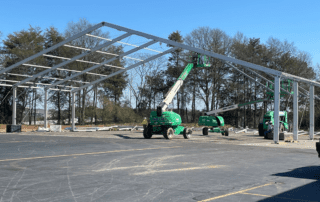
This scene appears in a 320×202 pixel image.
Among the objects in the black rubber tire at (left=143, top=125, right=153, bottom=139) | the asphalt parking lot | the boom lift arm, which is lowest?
the asphalt parking lot

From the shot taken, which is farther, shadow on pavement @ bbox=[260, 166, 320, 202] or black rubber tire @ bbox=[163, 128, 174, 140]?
black rubber tire @ bbox=[163, 128, 174, 140]

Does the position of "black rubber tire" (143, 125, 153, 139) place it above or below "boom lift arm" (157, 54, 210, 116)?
below

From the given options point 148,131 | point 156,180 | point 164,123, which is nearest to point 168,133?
point 164,123

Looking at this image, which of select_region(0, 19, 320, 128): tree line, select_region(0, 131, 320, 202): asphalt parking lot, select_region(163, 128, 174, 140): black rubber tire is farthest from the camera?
select_region(0, 19, 320, 128): tree line

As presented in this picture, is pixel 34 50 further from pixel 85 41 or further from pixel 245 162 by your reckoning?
pixel 245 162

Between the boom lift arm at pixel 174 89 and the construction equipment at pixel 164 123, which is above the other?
the boom lift arm at pixel 174 89

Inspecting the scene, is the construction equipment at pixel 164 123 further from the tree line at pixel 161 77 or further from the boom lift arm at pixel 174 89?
the tree line at pixel 161 77

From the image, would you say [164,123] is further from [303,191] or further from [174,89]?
[303,191]

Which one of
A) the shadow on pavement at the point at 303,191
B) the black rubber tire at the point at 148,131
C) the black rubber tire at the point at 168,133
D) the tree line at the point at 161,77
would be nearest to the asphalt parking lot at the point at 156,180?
the shadow on pavement at the point at 303,191

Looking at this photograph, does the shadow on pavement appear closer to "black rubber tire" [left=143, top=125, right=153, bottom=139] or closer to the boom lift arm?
the boom lift arm

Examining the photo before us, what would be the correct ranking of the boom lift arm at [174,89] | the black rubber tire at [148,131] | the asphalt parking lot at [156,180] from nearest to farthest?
the asphalt parking lot at [156,180] < the boom lift arm at [174,89] < the black rubber tire at [148,131]

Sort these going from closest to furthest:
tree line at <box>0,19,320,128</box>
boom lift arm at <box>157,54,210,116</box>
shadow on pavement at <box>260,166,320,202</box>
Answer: shadow on pavement at <box>260,166,320,202</box>, boom lift arm at <box>157,54,210,116</box>, tree line at <box>0,19,320,128</box>

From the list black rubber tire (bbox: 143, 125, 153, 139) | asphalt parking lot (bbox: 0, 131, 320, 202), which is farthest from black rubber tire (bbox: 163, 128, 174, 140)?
asphalt parking lot (bbox: 0, 131, 320, 202)

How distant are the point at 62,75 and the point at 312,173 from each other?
171ft
